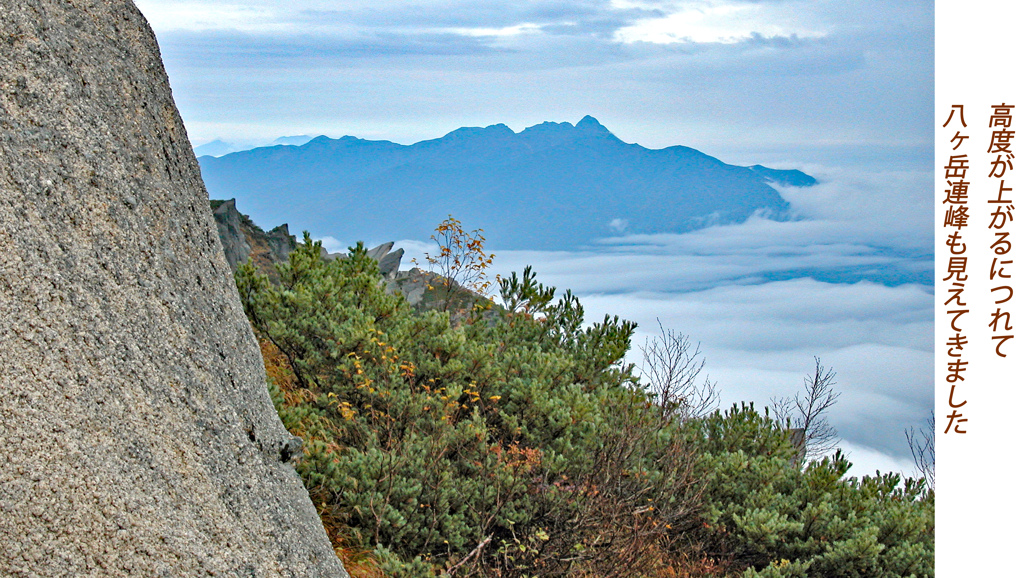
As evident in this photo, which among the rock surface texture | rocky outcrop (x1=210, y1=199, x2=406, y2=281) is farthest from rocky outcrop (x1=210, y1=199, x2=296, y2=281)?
the rock surface texture

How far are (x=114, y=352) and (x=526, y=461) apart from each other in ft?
10.4

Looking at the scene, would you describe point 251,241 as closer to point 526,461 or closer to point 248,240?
point 248,240

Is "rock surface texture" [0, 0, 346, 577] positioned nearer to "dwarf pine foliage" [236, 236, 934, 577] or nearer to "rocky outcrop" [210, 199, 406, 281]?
"dwarf pine foliage" [236, 236, 934, 577]

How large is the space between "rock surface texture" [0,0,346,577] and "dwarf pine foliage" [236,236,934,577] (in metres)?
1.54

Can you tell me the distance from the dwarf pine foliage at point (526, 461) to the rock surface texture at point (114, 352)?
1.54 m

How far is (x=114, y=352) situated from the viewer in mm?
2676

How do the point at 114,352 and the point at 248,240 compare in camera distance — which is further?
the point at 248,240

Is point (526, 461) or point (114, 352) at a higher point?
point (114, 352)

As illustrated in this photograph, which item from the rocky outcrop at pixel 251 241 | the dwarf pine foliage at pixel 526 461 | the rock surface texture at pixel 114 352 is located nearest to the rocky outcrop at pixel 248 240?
the rocky outcrop at pixel 251 241

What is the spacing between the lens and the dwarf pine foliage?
193 inches

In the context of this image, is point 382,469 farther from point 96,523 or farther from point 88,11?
point 88,11

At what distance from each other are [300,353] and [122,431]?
3.40 meters

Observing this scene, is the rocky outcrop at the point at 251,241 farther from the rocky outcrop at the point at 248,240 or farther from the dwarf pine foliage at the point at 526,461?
the dwarf pine foliage at the point at 526,461

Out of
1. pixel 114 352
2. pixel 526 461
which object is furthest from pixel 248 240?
pixel 114 352
